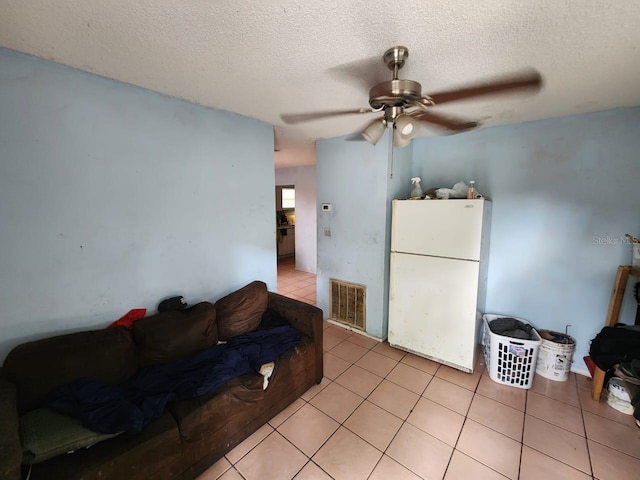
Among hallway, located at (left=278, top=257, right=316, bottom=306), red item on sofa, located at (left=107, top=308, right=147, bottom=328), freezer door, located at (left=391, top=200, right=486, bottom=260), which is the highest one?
freezer door, located at (left=391, top=200, right=486, bottom=260)

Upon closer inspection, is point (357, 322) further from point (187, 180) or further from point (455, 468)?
point (187, 180)

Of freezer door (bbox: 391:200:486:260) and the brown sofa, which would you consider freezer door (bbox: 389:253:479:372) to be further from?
the brown sofa

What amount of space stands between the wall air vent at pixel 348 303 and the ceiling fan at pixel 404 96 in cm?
186

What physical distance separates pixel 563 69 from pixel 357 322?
2.71m

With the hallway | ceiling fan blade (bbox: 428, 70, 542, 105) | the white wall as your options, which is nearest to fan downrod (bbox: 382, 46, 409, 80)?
ceiling fan blade (bbox: 428, 70, 542, 105)

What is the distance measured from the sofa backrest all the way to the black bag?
3171 millimetres

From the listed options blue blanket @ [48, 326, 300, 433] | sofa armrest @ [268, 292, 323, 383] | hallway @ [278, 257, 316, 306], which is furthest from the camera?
hallway @ [278, 257, 316, 306]

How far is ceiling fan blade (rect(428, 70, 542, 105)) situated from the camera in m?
1.58

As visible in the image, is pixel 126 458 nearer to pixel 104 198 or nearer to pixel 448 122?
pixel 104 198

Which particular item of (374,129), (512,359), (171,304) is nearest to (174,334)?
(171,304)

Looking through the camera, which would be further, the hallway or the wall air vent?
the hallway

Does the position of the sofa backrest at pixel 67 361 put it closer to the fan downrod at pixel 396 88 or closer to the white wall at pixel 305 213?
the fan downrod at pixel 396 88

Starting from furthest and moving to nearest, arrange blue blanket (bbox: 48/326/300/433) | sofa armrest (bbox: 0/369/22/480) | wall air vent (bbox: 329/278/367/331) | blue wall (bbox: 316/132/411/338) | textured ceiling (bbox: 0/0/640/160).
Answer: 1. wall air vent (bbox: 329/278/367/331)
2. blue wall (bbox: 316/132/411/338)
3. blue blanket (bbox: 48/326/300/433)
4. textured ceiling (bbox: 0/0/640/160)
5. sofa armrest (bbox: 0/369/22/480)

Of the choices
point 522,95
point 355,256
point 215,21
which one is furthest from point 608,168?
point 215,21
